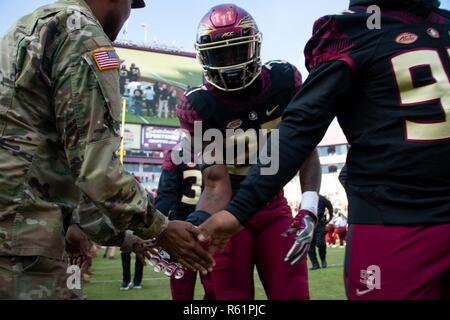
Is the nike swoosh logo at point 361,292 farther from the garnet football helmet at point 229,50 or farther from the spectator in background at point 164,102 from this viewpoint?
the spectator in background at point 164,102

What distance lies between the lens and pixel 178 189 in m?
5.65

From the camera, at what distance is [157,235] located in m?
2.07

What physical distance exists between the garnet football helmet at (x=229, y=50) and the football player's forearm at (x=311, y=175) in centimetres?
62

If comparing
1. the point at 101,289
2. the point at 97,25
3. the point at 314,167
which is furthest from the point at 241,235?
the point at 101,289

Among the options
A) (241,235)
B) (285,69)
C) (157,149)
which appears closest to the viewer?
(241,235)

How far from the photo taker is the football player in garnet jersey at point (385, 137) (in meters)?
1.71

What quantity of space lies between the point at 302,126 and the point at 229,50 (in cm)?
132

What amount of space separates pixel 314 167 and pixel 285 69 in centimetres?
67

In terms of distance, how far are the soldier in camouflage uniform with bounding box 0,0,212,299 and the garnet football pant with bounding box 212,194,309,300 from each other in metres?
1.27

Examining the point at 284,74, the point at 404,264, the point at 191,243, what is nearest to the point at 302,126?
the point at 404,264

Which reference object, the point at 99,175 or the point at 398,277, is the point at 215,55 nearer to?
the point at 99,175

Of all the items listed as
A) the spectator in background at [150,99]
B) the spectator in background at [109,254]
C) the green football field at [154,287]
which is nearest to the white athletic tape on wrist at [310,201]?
the green football field at [154,287]

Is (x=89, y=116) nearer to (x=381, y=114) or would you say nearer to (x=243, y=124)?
(x=381, y=114)
